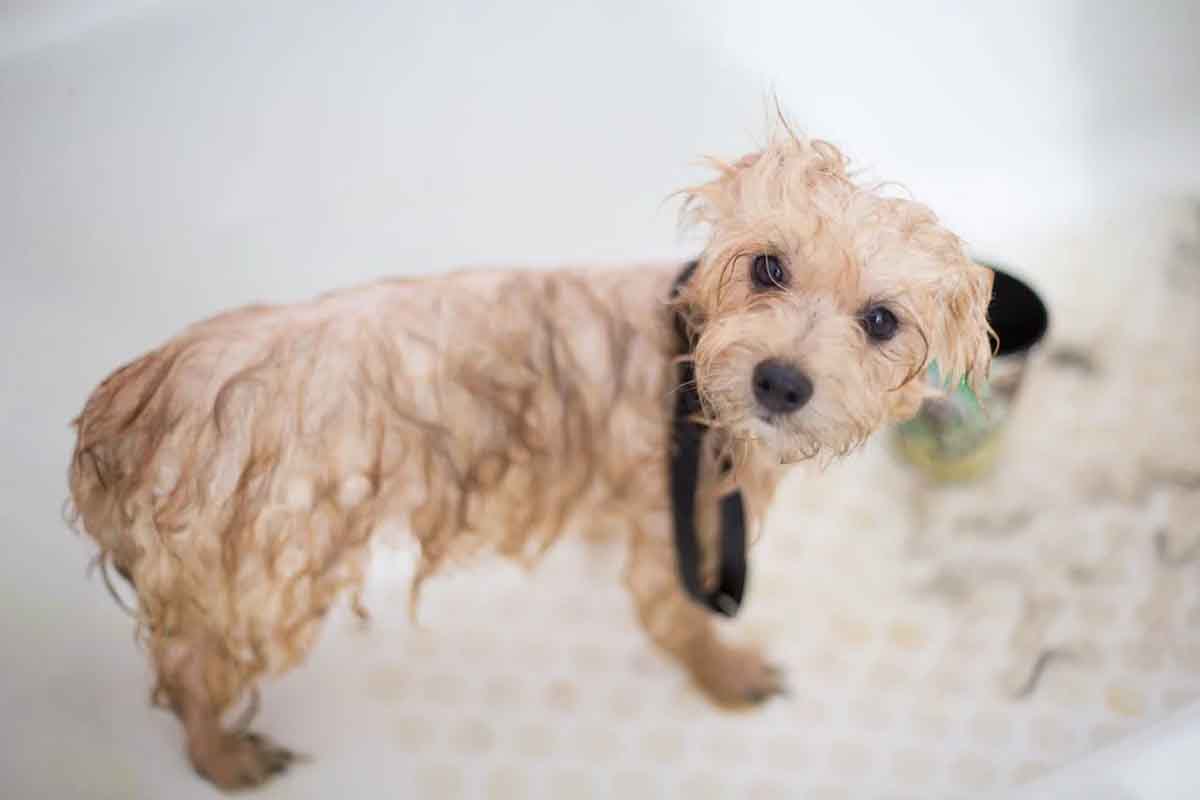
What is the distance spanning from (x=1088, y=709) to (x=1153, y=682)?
102mm

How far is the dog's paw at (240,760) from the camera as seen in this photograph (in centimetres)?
95

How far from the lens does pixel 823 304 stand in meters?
0.68

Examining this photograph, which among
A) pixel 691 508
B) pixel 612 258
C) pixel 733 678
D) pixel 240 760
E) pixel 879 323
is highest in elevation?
pixel 879 323

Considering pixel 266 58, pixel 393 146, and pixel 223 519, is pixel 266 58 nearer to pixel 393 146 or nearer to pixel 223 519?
pixel 393 146

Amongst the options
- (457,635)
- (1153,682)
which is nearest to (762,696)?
(457,635)

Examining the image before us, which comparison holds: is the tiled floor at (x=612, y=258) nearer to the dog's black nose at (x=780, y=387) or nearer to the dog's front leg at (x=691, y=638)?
the dog's front leg at (x=691, y=638)

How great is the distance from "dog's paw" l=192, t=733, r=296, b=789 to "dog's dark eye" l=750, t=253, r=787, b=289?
2.33 ft

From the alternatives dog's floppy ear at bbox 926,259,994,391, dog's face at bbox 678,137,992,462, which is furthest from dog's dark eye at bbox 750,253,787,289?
dog's floppy ear at bbox 926,259,994,391

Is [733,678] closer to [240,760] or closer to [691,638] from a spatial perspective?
[691,638]

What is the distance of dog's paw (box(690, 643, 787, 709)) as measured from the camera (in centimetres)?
132

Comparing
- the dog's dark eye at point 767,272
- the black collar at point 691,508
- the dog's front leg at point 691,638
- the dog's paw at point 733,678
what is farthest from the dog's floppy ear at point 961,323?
the dog's paw at point 733,678

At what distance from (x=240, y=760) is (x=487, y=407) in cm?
A: 45

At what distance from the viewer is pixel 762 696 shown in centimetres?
Result: 133

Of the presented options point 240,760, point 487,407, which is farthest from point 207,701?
point 487,407
